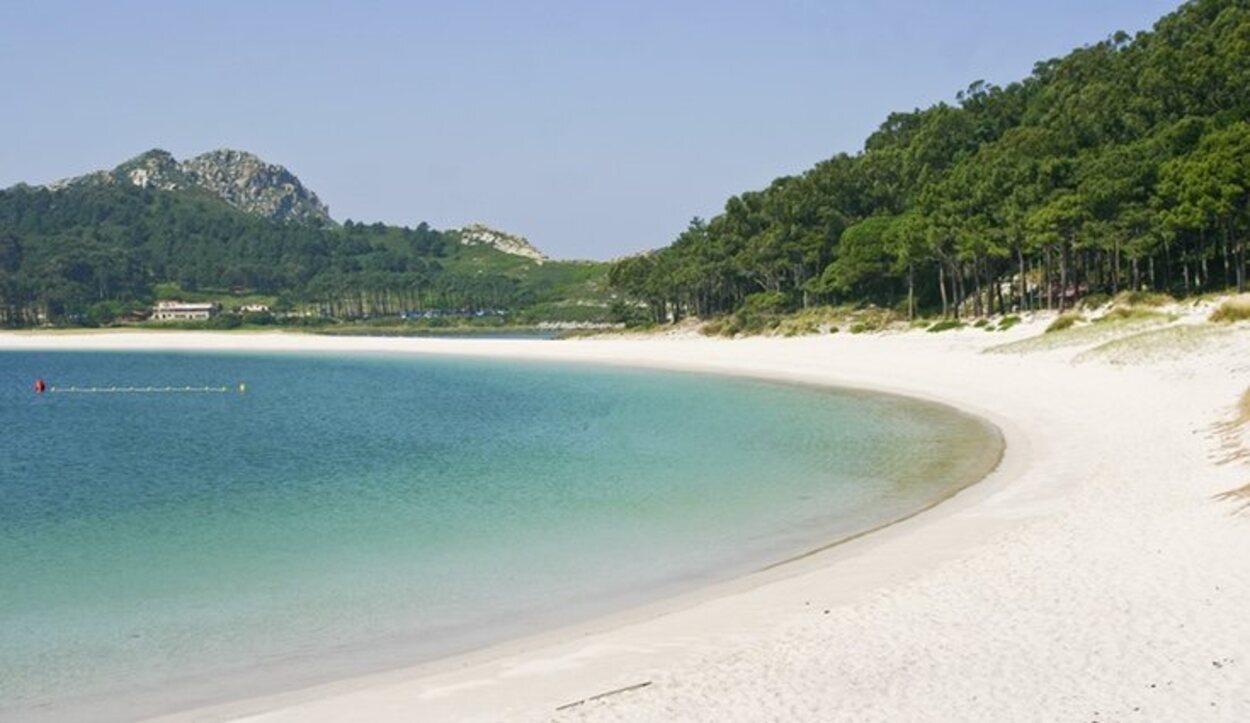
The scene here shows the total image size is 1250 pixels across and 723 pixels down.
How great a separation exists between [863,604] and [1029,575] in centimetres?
248

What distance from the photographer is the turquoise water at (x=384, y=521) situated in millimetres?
13406

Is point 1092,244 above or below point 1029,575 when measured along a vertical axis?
above

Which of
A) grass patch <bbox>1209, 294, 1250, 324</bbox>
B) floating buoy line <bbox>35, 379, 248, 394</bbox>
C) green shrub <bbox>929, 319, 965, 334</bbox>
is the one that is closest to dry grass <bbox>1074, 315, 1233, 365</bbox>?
grass patch <bbox>1209, 294, 1250, 324</bbox>

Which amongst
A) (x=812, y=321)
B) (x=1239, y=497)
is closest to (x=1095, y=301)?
(x=812, y=321)

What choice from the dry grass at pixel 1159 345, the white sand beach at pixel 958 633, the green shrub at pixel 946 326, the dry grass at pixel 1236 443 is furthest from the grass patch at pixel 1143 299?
the white sand beach at pixel 958 633

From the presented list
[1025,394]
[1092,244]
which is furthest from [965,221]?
[1025,394]

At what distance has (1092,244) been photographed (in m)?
63.9

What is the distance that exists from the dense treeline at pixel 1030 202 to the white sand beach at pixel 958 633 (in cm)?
4452

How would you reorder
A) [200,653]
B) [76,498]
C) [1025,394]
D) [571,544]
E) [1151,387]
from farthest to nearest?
[1025,394] → [1151,387] → [76,498] → [571,544] → [200,653]

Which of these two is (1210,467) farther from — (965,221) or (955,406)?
(965,221)

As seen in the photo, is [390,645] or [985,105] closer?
[390,645]

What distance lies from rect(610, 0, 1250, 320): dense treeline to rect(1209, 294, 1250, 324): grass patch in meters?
14.9

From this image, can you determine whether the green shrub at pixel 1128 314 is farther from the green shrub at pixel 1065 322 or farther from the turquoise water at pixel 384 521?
the turquoise water at pixel 384 521

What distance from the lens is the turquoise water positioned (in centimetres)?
1341
